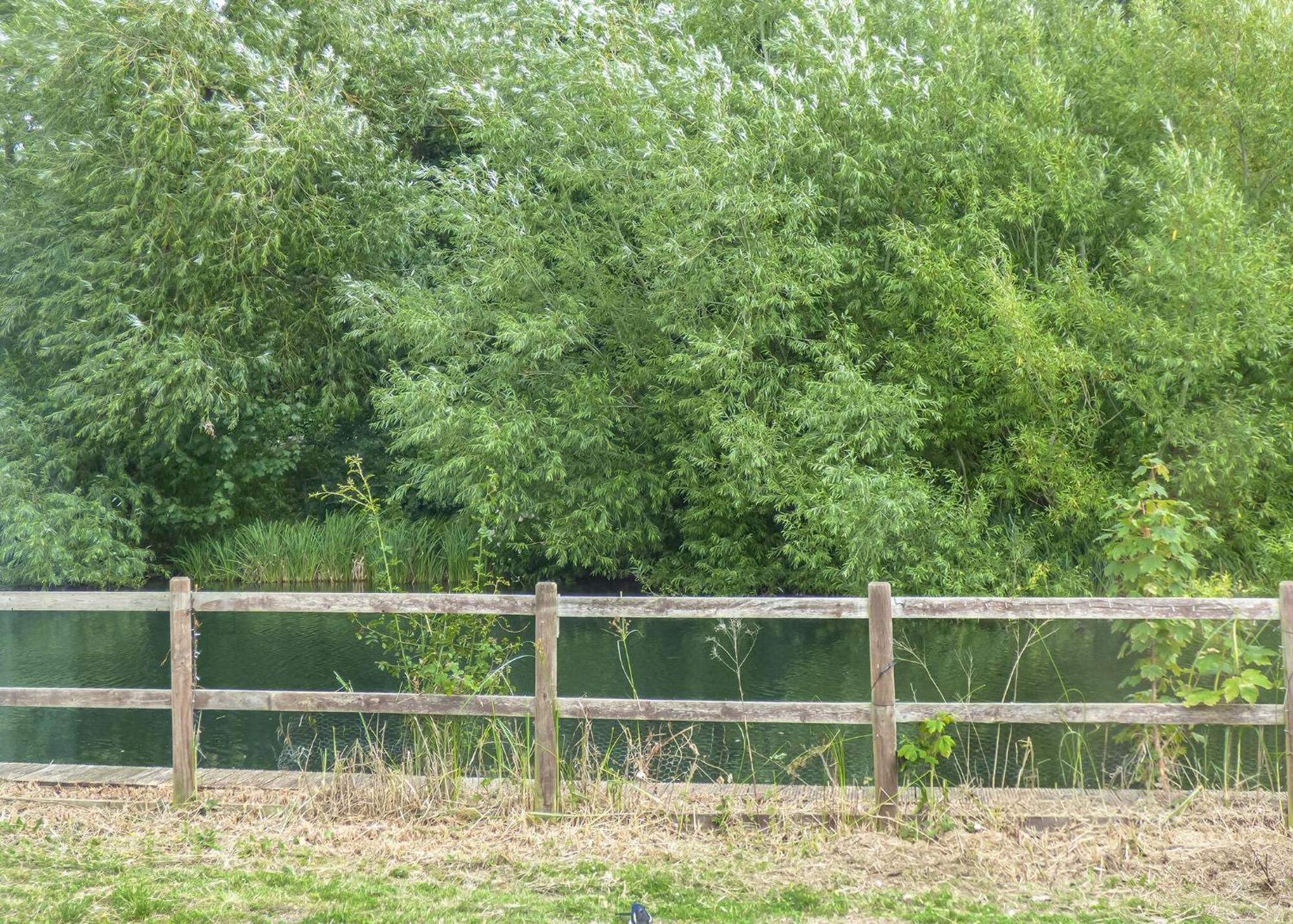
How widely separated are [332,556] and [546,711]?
1609 cm

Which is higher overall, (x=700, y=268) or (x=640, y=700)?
(x=700, y=268)

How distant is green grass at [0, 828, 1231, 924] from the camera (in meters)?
4.62

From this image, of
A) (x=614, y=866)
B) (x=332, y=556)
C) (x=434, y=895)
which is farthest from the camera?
(x=332, y=556)

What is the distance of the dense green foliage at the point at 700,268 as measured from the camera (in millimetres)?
15719

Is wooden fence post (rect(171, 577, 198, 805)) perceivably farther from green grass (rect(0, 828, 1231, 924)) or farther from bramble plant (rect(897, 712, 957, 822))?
bramble plant (rect(897, 712, 957, 822))

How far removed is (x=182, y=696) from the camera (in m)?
6.18

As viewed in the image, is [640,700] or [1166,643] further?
[640,700]

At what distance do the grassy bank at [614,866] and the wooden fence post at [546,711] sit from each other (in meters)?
0.18

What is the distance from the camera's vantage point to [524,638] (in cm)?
1401

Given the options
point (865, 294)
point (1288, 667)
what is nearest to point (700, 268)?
point (865, 294)

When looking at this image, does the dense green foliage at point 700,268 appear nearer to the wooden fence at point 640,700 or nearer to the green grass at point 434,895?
the wooden fence at point 640,700

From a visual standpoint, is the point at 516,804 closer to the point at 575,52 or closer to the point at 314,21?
the point at 575,52

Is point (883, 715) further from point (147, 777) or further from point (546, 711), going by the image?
point (147, 777)

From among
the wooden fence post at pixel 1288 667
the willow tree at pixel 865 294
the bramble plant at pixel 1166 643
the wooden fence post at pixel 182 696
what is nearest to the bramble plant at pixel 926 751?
the bramble plant at pixel 1166 643
